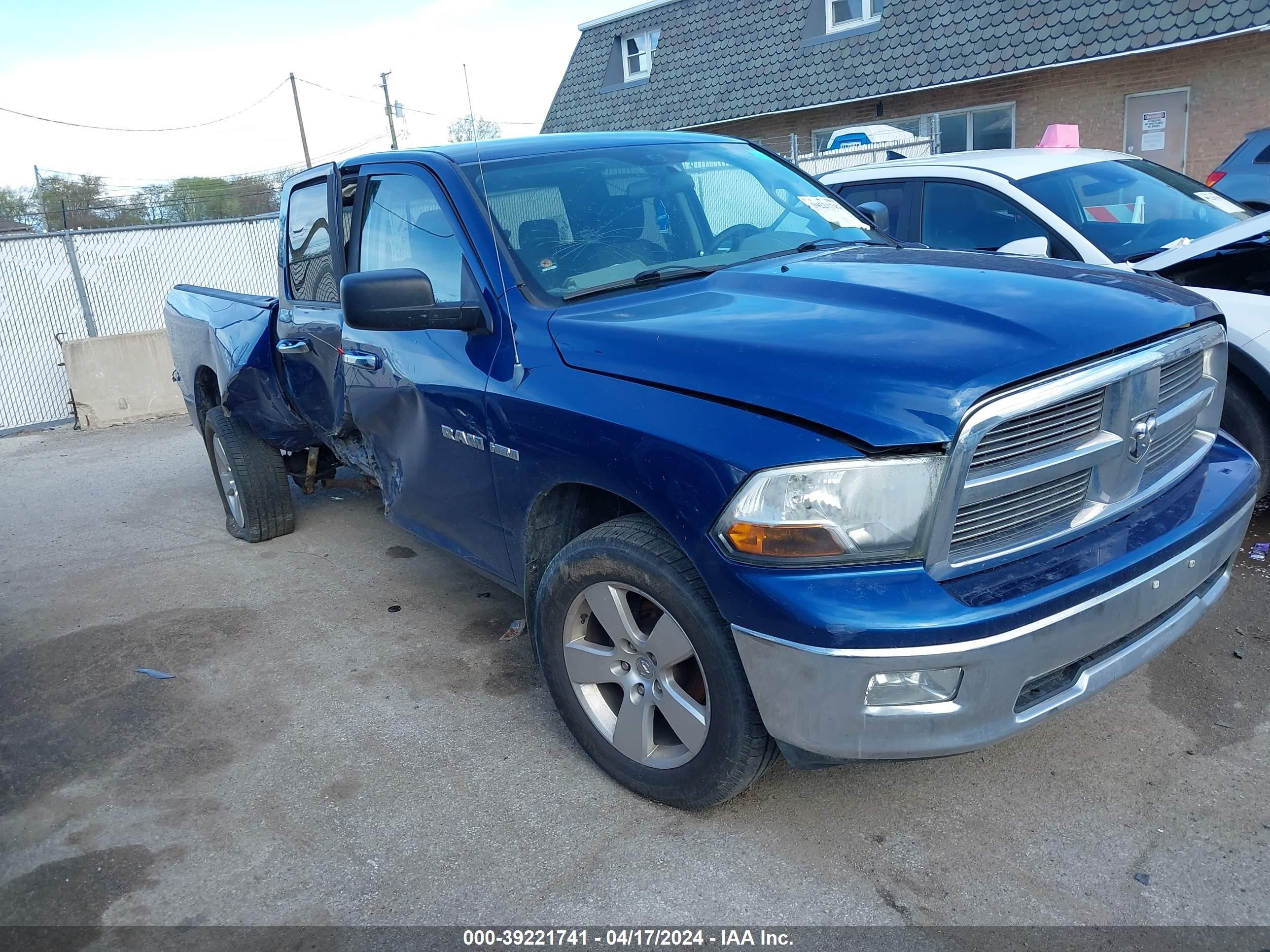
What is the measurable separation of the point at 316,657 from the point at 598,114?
19.1 m

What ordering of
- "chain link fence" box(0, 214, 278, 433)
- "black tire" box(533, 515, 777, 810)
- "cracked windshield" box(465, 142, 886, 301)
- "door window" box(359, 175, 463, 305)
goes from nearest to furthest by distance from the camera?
1. "black tire" box(533, 515, 777, 810)
2. "cracked windshield" box(465, 142, 886, 301)
3. "door window" box(359, 175, 463, 305)
4. "chain link fence" box(0, 214, 278, 433)

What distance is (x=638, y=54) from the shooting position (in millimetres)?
21078

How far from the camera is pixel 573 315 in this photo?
292cm

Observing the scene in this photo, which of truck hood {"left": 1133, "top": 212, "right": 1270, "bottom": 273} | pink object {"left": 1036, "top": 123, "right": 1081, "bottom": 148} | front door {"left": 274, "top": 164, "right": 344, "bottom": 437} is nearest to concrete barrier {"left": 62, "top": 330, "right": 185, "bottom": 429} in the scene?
front door {"left": 274, "top": 164, "right": 344, "bottom": 437}

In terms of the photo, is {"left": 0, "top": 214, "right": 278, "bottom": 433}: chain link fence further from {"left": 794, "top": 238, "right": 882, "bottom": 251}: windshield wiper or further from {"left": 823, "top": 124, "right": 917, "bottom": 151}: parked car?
{"left": 794, "top": 238, "right": 882, "bottom": 251}: windshield wiper

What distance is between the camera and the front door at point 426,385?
324cm

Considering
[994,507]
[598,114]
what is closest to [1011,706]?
[994,507]

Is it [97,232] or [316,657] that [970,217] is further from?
[97,232]

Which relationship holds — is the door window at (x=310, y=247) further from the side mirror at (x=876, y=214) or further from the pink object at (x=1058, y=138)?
the pink object at (x=1058, y=138)

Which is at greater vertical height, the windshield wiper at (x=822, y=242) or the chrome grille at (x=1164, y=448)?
the windshield wiper at (x=822, y=242)

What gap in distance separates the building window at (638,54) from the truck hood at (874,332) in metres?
19.1

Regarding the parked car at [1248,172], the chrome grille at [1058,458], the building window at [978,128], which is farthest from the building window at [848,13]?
the chrome grille at [1058,458]

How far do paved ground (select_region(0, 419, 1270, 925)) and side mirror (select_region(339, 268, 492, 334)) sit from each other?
1.42 m

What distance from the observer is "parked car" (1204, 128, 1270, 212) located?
951 centimetres
